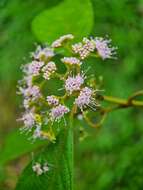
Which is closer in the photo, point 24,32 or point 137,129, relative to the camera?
point 24,32

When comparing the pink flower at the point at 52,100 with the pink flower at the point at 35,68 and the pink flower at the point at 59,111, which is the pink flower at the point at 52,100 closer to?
the pink flower at the point at 59,111

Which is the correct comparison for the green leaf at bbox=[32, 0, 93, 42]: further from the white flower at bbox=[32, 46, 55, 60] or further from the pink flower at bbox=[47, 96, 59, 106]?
the pink flower at bbox=[47, 96, 59, 106]

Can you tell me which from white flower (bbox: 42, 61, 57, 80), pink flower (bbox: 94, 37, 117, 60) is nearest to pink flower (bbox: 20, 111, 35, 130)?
white flower (bbox: 42, 61, 57, 80)

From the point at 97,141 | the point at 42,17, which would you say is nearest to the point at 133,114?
the point at 97,141

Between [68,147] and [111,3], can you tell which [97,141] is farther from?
[68,147]

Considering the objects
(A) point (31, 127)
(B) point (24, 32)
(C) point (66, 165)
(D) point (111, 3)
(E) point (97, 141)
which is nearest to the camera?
(C) point (66, 165)

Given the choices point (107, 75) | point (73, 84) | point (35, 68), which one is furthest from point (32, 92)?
point (107, 75)

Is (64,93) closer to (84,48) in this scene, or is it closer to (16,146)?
(84,48)
